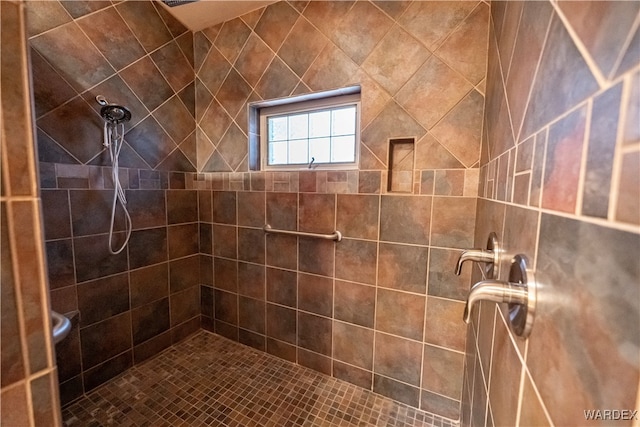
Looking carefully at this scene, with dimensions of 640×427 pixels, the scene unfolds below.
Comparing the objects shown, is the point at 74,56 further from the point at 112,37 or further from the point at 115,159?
the point at 115,159

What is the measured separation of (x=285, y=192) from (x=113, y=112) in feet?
3.25

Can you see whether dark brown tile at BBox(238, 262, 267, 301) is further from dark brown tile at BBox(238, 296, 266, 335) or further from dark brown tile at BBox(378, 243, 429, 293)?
dark brown tile at BBox(378, 243, 429, 293)

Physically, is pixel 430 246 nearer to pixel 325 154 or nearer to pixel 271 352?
pixel 325 154

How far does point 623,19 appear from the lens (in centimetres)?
24

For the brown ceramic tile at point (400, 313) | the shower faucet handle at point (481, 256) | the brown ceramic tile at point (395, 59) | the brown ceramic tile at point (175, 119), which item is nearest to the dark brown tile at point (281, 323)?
the brown ceramic tile at point (400, 313)

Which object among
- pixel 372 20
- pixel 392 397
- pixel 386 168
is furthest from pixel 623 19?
pixel 392 397

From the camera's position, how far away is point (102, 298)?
1.45 metres

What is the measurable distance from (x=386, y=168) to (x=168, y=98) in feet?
4.92

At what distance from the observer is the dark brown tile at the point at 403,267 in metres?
1.29

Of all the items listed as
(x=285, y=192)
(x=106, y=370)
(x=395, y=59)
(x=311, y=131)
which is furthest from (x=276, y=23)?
(x=106, y=370)

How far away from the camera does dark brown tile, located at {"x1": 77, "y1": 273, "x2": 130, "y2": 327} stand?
1.37 meters

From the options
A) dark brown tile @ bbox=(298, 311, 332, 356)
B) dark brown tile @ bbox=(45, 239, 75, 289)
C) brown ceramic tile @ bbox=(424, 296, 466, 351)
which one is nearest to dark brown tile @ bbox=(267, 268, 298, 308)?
dark brown tile @ bbox=(298, 311, 332, 356)

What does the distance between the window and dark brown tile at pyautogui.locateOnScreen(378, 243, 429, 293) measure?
531 millimetres

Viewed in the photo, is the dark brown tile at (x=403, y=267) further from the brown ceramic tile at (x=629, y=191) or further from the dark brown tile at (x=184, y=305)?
the dark brown tile at (x=184, y=305)
